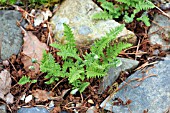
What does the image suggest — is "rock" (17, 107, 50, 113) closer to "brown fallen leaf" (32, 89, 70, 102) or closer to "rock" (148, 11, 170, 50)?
"brown fallen leaf" (32, 89, 70, 102)

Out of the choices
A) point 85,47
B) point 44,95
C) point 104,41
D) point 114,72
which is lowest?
point 44,95

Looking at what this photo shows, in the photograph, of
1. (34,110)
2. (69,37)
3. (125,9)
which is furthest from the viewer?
(125,9)

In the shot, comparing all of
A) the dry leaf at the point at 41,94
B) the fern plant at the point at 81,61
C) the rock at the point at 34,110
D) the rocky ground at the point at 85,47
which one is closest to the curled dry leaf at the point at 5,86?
the rocky ground at the point at 85,47

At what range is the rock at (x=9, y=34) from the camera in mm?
4215

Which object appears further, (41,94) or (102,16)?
(102,16)

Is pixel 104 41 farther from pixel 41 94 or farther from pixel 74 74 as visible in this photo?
pixel 41 94

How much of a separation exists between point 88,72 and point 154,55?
0.94 m

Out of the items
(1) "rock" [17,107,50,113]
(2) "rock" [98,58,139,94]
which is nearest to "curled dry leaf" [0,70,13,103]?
(1) "rock" [17,107,50,113]

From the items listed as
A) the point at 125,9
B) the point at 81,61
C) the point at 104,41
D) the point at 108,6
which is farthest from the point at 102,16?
the point at 81,61

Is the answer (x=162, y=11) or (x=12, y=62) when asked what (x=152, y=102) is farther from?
(x=12, y=62)

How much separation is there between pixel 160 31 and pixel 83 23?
99 cm

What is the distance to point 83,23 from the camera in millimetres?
4340

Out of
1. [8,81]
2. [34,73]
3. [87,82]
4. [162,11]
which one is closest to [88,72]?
[87,82]

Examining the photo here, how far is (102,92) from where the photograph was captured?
390cm
